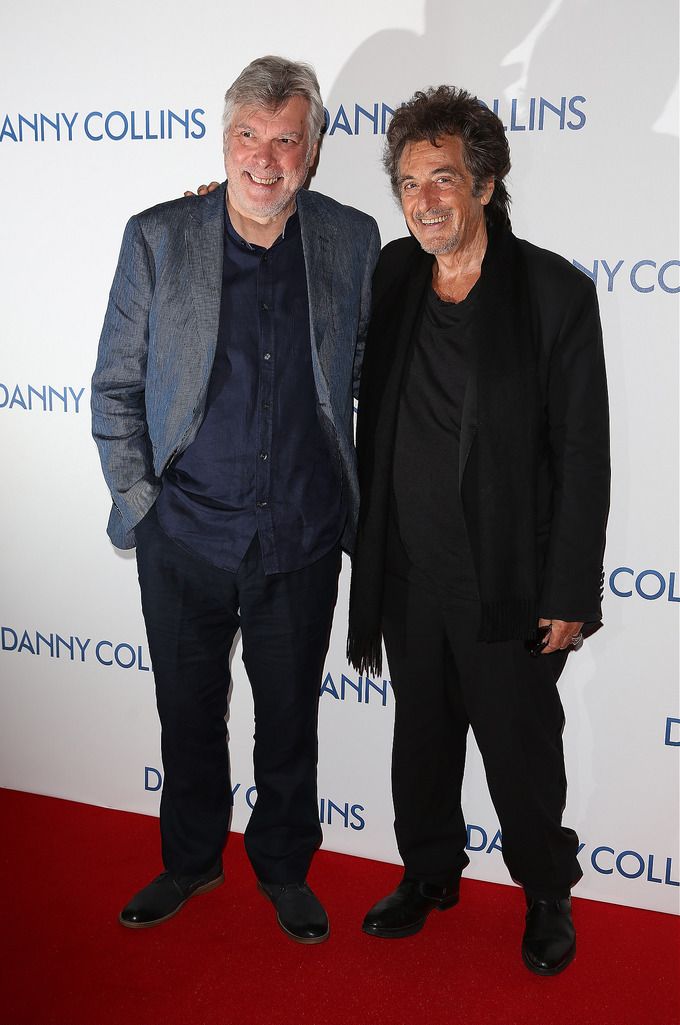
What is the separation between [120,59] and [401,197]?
39.4 inches

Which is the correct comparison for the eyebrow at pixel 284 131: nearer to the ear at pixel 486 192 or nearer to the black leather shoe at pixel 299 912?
the ear at pixel 486 192

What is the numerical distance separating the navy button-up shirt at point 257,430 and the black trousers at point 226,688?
0.07 meters

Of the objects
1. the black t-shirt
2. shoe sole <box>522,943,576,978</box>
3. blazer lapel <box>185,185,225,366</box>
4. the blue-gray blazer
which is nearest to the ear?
the black t-shirt

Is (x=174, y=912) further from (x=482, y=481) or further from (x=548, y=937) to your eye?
(x=482, y=481)

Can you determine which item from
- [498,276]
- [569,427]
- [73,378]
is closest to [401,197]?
[498,276]

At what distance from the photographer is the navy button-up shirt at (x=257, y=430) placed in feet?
6.66

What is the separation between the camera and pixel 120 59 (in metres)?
2.45

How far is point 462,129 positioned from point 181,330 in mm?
745

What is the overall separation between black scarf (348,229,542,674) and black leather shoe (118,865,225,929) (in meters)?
1.01

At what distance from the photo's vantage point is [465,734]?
2307mm

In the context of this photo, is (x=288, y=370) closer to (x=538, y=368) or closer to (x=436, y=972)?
(x=538, y=368)

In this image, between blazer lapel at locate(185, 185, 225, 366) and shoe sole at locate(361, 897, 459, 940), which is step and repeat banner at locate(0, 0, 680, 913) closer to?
shoe sole at locate(361, 897, 459, 940)

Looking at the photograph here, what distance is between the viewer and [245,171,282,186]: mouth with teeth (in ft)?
6.42

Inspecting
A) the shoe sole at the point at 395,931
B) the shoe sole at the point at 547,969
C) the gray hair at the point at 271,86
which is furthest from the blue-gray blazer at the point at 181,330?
the shoe sole at the point at 547,969
